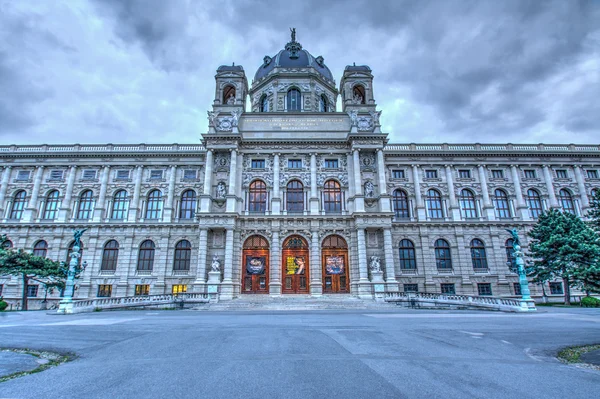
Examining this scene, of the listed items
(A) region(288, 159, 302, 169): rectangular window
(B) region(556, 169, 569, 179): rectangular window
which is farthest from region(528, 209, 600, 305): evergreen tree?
(A) region(288, 159, 302, 169): rectangular window

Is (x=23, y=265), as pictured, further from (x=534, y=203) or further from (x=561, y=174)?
(x=561, y=174)

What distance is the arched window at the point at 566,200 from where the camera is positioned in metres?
35.8

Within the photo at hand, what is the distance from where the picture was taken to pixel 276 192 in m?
32.8

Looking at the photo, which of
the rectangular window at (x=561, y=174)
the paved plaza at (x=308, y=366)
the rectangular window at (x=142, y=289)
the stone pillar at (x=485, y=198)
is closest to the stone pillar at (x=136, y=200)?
the rectangular window at (x=142, y=289)

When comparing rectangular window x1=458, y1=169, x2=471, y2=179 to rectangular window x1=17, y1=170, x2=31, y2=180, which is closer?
rectangular window x1=17, y1=170, x2=31, y2=180

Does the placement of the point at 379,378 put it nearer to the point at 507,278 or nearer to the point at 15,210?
the point at 507,278

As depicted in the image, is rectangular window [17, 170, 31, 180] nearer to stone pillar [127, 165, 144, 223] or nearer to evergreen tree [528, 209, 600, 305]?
stone pillar [127, 165, 144, 223]

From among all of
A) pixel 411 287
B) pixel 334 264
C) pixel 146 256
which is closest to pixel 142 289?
pixel 146 256

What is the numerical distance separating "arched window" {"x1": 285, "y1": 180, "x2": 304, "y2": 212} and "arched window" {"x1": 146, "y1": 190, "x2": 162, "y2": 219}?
1422 cm

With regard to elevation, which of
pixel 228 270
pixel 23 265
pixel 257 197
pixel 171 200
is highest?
pixel 171 200

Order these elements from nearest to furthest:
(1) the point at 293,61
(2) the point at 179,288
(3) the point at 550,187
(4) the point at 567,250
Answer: (4) the point at 567,250 < (2) the point at 179,288 < (3) the point at 550,187 < (1) the point at 293,61

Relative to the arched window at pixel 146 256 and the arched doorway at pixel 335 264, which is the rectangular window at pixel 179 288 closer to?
the arched window at pixel 146 256

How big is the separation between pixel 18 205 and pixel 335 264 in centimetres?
3542

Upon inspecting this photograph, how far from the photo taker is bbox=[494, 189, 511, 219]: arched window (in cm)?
3530
